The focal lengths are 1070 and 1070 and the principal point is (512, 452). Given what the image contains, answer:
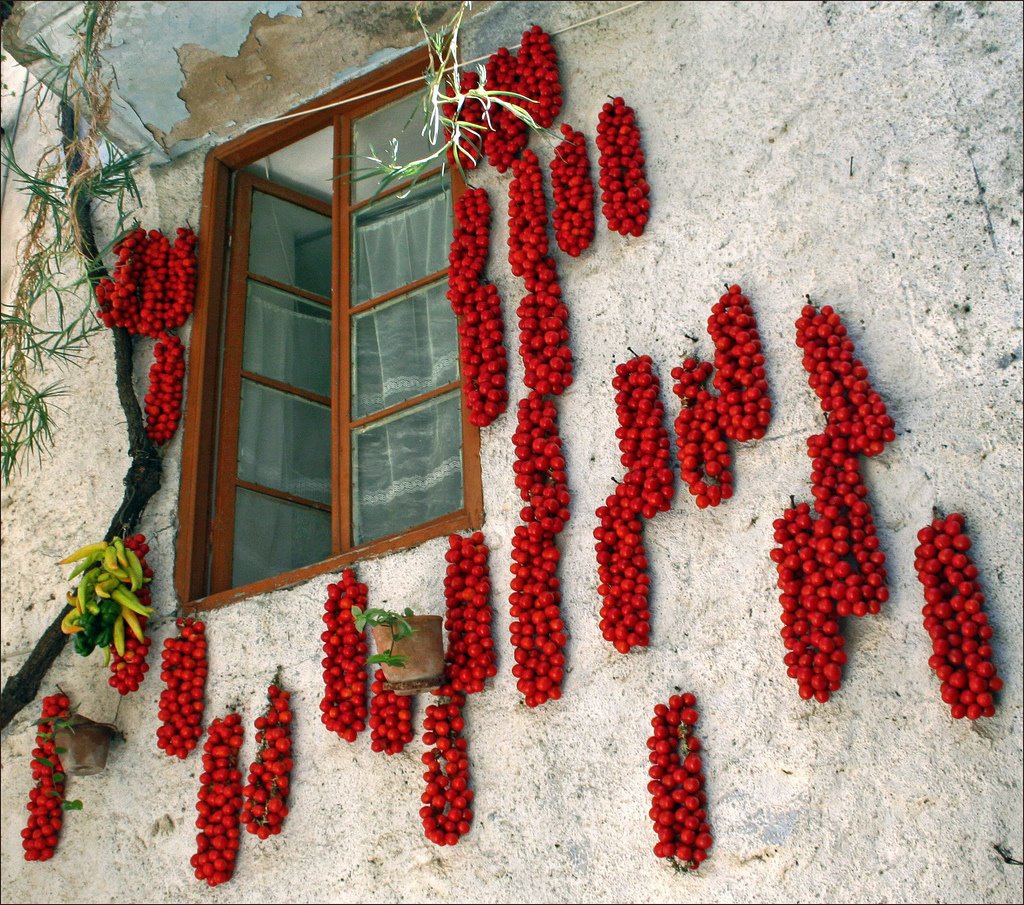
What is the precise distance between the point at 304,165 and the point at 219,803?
7.78 ft

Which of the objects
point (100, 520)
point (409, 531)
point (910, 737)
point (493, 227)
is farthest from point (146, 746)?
point (910, 737)

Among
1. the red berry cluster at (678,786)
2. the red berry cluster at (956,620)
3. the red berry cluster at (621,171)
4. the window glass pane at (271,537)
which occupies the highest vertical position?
the red berry cluster at (621,171)

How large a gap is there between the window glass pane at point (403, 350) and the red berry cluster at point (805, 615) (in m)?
1.27

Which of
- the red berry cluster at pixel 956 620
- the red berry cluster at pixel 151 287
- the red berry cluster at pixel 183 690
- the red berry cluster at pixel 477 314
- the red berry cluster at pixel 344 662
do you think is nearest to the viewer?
the red berry cluster at pixel 956 620

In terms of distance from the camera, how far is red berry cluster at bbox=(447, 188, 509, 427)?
2.99 metres

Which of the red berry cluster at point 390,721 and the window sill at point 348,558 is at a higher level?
the window sill at point 348,558

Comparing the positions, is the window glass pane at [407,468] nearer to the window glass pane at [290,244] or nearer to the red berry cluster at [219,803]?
the red berry cluster at [219,803]

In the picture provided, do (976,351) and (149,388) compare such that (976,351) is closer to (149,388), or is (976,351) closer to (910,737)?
(910,737)

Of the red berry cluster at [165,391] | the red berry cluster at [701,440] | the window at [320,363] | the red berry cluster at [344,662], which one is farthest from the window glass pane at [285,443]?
the red berry cluster at [701,440]

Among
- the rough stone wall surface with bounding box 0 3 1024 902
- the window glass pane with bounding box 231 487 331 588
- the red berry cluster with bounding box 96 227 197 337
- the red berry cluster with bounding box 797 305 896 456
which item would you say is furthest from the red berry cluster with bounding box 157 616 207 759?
the red berry cluster with bounding box 797 305 896 456

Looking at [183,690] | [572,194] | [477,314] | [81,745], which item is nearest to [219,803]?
[183,690]

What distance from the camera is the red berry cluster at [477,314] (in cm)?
A: 299

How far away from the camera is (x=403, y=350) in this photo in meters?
3.41

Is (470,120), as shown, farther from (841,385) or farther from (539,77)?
(841,385)
